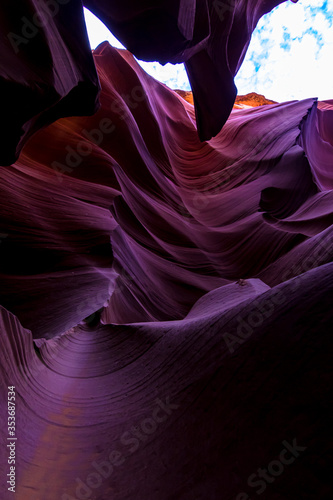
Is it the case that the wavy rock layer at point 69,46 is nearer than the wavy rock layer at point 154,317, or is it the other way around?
the wavy rock layer at point 154,317

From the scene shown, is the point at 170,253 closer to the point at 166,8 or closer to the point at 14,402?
the point at 166,8

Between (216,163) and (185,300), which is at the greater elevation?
(216,163)

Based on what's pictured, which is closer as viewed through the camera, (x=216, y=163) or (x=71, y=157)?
(x=71, y=157)

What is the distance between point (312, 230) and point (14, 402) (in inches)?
153

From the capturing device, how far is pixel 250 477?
2.48 feet

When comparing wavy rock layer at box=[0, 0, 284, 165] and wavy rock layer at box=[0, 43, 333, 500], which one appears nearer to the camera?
wavy rock layer at box=[0, 43, 333, 500]

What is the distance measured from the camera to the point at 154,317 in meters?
3.13

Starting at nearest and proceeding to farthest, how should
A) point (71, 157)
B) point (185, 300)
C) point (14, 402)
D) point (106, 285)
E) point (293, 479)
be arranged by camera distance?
point (293, 479) < point (14, 402) < point (106, 285) < point (185, 300) < point (71, 157)

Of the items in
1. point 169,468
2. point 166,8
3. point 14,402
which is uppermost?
point 166,8

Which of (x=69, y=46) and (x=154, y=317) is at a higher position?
(x=69, y=46)

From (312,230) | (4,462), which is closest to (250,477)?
(4,462)

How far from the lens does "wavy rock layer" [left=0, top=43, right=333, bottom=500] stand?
2.74 feet

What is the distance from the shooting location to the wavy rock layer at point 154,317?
0.84 meters

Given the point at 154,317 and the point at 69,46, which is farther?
the point at 154,317
